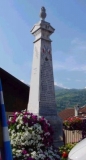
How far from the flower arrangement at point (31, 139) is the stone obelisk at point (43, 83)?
407cm

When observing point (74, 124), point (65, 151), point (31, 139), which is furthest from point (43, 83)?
point (31, 139)

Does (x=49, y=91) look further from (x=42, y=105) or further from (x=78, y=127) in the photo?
(x=78, y=127)

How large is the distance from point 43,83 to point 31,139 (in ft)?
16.1

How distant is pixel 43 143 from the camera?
6395mm

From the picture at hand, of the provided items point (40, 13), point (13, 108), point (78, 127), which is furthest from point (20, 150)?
point (40, 13)

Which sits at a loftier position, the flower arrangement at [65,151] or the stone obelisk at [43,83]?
the stone obelisk at [43,83]

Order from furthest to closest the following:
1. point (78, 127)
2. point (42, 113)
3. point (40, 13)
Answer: point (40, 13) → point (78, 127) → point (42, 113)

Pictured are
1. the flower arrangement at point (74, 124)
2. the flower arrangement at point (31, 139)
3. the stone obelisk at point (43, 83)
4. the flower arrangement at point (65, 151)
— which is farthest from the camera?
the flower arrangement at point (74, 124)

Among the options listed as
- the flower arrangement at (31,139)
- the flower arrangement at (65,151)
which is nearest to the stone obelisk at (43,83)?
the flower arrangement at (65,151)

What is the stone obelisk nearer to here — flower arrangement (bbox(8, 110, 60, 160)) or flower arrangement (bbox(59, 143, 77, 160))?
flower arrangement (bbox(59, 143, 77, 160))

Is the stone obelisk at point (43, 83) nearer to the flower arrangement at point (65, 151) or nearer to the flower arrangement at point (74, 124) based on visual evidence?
the flower arrangement at point (74, 124)

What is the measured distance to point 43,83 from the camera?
432 inches

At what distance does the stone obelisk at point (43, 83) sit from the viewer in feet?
35.6

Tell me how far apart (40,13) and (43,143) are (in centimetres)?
812
